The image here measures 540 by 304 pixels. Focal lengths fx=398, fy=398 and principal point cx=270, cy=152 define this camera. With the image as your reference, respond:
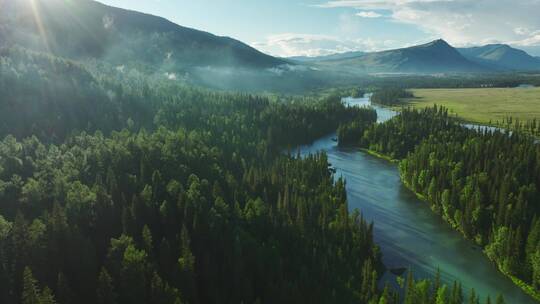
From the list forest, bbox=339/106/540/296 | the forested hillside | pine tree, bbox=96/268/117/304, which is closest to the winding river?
forest, bbox=339/106/540/296

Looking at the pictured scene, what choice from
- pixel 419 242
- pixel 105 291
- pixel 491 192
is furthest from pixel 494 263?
pixel 105 291

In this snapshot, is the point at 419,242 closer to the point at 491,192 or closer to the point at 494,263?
the point at 494,263

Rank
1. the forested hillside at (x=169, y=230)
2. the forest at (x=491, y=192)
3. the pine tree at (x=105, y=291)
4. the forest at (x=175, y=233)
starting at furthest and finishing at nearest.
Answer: the forest at (x=491, y=192), the forested hillside at (x=169, y=230), the forest at (x=175, y=233), the pine tree at (x=105, y=291)

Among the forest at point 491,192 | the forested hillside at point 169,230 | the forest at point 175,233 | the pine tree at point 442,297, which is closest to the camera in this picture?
the pine tree at point 442,297

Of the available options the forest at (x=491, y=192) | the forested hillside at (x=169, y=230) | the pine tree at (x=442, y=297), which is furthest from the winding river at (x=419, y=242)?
the pine tree at (x=442, y=297)

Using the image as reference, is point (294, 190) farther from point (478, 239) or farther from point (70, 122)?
point (70, 122)

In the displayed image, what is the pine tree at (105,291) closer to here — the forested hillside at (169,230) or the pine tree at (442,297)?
the forested hillside at (169,230)

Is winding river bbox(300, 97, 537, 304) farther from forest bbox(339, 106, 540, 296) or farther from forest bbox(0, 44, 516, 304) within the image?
forest bbox(0, 44, 516, 304)
